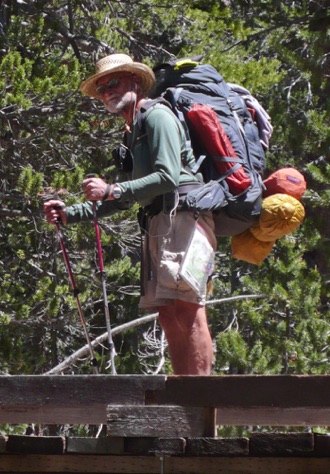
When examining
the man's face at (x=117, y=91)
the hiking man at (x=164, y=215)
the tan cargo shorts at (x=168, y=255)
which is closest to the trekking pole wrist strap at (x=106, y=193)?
the hiking man at (x=164, y=215)

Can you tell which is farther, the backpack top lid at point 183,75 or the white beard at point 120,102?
the backpack top lid at point 183,75

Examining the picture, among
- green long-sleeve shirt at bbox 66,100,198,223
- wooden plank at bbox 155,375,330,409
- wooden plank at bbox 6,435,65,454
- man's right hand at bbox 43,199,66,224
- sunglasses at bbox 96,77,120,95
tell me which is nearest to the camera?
wooden plank at bbox 155,375,330,409

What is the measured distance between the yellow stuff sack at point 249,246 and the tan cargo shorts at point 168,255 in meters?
0.28

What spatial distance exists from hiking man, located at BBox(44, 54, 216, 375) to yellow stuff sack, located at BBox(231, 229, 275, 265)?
273 millimetres

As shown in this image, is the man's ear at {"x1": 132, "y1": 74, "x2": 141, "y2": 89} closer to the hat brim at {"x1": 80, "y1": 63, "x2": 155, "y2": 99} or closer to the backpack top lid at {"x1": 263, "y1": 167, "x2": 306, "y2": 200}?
the hat brim at {"x1": 80, "y1": 63, "x2": 155, "y2": 99}

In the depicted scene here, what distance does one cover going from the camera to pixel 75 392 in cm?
417

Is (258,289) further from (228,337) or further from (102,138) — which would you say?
(102,138)

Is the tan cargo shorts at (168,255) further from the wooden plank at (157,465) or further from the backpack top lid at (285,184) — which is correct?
the wooden plank at (157,465)

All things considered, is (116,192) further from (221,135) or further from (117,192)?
(221,135)

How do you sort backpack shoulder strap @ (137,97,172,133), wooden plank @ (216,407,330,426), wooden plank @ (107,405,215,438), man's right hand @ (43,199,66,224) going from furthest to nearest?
man's right hand @ (43,199,66,224), backpack shoulder strap @ (137,97,172,133), wooden plank @ (216,407,330,426), wooden plank @ (107,405,215,438)

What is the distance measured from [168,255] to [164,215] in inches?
7.3

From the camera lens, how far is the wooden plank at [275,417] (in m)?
4.77

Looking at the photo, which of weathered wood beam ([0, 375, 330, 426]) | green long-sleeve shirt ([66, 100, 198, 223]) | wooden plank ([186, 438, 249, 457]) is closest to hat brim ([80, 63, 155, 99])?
green long-sleeve shirt ([66, 100, 198, 223])

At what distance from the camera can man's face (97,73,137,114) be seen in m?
5.41
